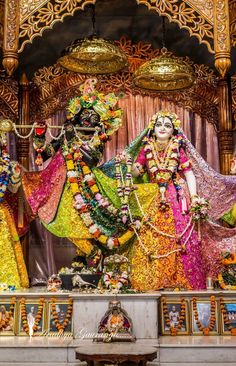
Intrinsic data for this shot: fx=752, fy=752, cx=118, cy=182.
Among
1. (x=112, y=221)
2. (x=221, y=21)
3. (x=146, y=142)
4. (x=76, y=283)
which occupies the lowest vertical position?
(x=76, y=283)

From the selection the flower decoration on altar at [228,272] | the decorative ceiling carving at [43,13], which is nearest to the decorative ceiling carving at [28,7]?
the decorative ceiling carving at [43,13]

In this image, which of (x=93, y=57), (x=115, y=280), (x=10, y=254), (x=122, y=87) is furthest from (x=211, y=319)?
(x=122, y=87)

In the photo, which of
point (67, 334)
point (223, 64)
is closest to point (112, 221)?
point (67, 334)

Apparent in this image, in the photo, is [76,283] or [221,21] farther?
[221,21]

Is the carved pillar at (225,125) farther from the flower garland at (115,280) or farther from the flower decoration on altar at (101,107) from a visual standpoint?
the flower garland at (115,280)

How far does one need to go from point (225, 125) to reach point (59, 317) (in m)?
3.05

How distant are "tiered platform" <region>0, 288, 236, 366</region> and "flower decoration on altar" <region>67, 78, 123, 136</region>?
1.79 metres

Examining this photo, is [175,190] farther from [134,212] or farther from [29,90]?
[29,90]

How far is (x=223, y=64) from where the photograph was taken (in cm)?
730

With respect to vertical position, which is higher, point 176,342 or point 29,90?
point 29,90

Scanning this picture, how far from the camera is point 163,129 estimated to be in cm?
745

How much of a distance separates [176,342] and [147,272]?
1.03 m

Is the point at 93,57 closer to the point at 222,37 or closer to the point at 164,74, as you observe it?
the point at 164,74

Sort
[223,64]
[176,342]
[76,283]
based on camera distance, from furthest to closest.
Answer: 1. [223,64]
2. [76,283]
3. [176,342]
